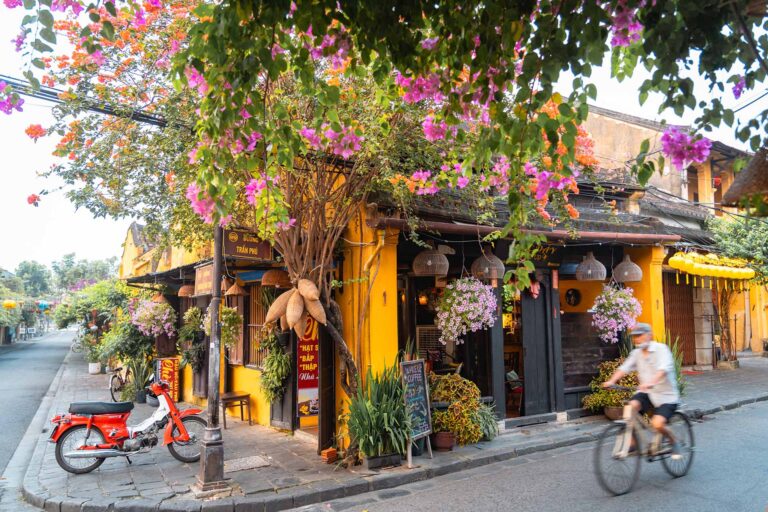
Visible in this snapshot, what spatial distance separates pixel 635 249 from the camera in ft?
39.8

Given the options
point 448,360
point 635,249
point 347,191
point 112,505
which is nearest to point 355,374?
point 347,191

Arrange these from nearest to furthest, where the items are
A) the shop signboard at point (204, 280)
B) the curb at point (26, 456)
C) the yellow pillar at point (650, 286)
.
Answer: the curb at point (26, 456) → the shop signboard at point (204, 280) → the yellow pillar at point (650, 286)

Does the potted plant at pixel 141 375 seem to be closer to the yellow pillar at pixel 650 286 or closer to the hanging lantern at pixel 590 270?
the hanging lantern at pixel 590 270

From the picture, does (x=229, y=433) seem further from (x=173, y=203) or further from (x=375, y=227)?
(x=375, y=227)

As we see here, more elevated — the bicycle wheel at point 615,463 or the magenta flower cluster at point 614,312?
the magenta flower cluster at point 614,312

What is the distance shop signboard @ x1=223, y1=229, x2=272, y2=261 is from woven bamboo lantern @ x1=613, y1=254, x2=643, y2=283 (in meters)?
7.11

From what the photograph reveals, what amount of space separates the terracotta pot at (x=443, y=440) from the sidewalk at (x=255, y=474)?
12cm

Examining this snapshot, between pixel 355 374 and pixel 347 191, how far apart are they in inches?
108

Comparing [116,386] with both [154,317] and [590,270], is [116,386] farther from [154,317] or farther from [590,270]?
[590,270]

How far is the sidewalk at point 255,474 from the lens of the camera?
21.9 ft

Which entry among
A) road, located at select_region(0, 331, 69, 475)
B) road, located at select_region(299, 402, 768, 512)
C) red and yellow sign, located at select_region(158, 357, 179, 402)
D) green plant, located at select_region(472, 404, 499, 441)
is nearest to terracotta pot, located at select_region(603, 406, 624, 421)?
road, located at select_region(299, 402, 768, 512)

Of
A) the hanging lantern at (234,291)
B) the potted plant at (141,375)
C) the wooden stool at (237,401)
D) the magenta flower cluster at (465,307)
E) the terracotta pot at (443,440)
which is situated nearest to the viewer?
the terracotta pot at (443,440)

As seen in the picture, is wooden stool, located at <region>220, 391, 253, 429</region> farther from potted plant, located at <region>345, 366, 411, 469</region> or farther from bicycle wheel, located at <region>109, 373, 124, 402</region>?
bicycle wheel, located at <region>109, 373, 124, 402</region>

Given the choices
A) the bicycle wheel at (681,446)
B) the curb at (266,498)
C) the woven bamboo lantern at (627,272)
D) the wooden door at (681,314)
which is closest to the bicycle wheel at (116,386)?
the curb at (266,498)
